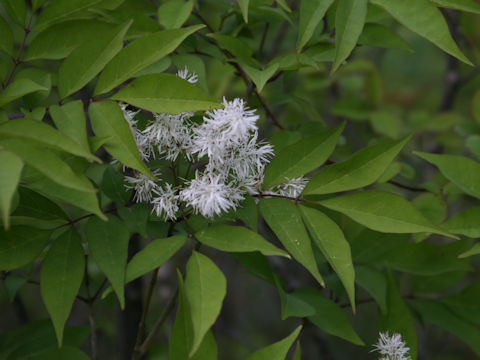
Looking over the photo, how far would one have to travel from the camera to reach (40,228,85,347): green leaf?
83 centimetres

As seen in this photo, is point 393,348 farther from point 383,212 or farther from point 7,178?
point 7,178

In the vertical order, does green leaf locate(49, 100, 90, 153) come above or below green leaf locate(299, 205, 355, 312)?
above

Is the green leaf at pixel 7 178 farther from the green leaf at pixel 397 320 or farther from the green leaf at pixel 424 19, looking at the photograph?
the green leaf at pixel 397 320

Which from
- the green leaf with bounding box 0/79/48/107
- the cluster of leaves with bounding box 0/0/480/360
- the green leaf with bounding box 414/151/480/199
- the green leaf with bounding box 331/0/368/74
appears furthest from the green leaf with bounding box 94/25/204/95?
the green leaf with bounding box 414/151/480/199

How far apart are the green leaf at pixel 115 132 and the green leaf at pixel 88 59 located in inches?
2.6

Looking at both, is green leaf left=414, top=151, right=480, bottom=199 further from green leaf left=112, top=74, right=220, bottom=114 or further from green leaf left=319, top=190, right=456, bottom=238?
green leaf left=112, top=74, right=220, bottom=114

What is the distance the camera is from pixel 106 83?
0.88 m

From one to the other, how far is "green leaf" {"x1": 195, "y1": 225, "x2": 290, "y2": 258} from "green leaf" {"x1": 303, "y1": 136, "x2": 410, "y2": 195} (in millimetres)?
178

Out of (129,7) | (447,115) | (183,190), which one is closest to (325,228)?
(183,190)

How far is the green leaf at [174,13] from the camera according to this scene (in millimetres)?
1047

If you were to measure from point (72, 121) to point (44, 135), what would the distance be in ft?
0.35

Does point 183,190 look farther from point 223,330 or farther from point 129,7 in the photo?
point 223,330

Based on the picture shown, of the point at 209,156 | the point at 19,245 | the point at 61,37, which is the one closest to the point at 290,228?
the point at 209,156

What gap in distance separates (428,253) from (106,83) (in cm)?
97
